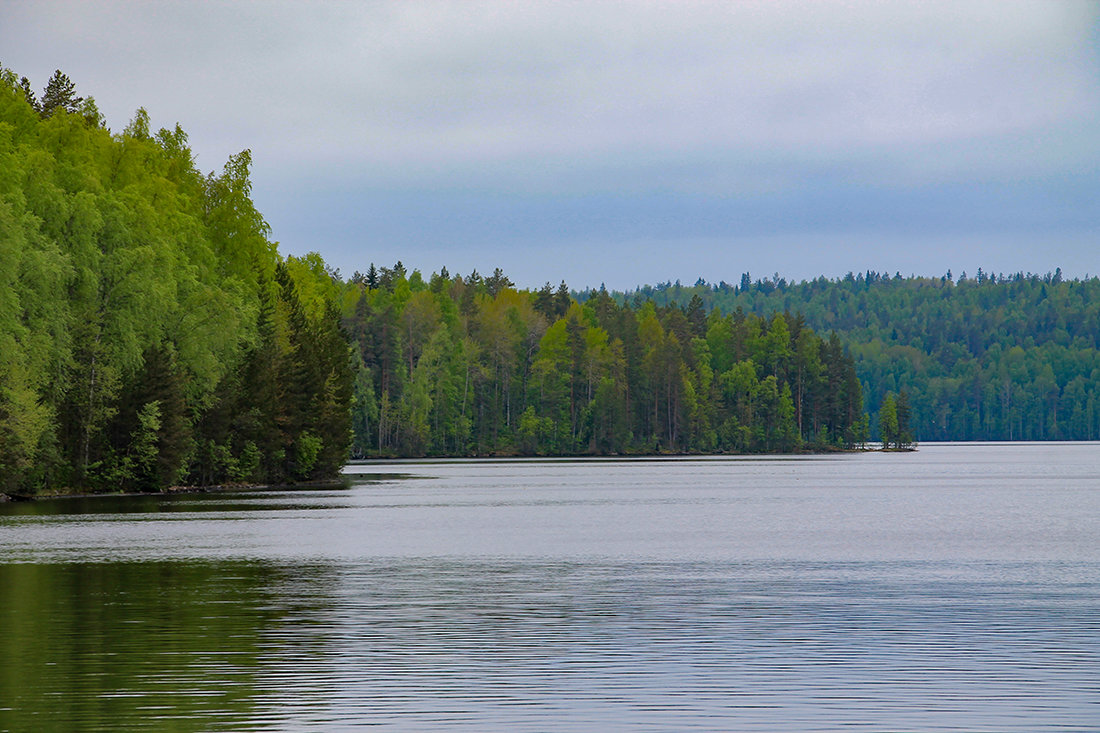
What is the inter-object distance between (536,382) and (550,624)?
147 m

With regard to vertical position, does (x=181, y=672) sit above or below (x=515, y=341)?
below

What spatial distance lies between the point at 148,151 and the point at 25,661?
197ft

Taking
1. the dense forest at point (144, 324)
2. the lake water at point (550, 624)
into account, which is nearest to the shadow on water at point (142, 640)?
the lake water at point (550, 624)

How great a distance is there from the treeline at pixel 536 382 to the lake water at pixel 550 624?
98254mm

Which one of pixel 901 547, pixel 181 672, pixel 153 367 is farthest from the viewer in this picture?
pixel 153 367

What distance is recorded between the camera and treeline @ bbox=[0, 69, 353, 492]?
61906 mm

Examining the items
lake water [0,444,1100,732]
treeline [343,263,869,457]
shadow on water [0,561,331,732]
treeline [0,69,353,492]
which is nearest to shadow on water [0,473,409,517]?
treeline [0,69,353,492]

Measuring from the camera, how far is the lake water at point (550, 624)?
17.1 m

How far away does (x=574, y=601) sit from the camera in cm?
2825

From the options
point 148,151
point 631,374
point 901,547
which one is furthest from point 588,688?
point 631,374

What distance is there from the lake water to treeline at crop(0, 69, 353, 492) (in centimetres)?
1234

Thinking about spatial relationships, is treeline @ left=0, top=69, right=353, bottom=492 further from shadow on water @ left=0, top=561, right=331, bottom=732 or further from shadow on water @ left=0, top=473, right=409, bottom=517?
shadow on water @ left=0, top=561, right=331, bottom=732

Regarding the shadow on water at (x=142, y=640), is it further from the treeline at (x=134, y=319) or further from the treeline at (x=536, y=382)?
the treeline at (x=536, y=382)

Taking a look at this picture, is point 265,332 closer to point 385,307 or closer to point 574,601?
point 574,601
